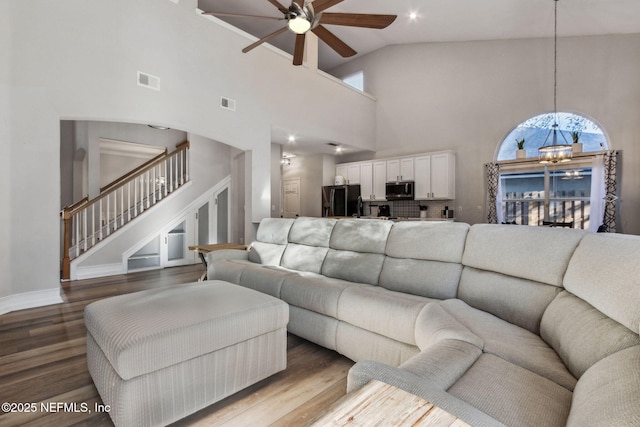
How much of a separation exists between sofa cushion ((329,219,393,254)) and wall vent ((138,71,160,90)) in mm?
3225

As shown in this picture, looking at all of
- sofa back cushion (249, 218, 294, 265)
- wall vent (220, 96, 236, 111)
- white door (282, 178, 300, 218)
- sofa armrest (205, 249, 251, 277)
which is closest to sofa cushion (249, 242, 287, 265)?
sofa back cushion (249, 218, 294, 265)

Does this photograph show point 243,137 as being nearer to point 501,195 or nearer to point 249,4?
point 249,4

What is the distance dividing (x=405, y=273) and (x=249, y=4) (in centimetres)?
621

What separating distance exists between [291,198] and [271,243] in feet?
17.2

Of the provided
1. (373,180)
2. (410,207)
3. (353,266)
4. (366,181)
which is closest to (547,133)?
(410,207)

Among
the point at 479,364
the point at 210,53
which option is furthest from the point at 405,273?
the point at 210,53

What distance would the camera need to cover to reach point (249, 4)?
5922 mm

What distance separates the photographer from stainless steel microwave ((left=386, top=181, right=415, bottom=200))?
6814 mm

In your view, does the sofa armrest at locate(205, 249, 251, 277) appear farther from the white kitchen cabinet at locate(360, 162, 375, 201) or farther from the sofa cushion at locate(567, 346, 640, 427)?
the white kitchen cabinet at locate(360, 162, 375, 201)

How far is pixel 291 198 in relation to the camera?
887 centimetres

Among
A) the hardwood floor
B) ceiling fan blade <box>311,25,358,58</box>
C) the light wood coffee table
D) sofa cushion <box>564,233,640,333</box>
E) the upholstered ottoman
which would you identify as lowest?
the hardwood floor

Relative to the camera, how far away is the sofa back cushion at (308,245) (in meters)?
3.12

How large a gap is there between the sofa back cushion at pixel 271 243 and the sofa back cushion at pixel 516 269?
6.70ft

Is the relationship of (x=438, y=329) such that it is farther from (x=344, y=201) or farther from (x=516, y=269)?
(x=344, y=201)
